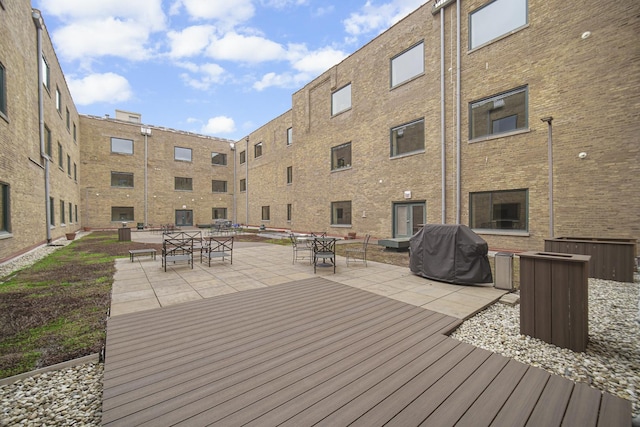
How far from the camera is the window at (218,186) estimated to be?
29862mm

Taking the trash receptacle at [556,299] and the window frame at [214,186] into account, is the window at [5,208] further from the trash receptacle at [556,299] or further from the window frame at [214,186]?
the window frame at [214,186]

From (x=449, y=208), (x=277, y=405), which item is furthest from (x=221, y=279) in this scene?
(x=449, y=208)

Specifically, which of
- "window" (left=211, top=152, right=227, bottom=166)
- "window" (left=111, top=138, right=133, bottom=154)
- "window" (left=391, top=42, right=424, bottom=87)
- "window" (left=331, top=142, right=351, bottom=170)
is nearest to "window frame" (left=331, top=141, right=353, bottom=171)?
"window" (left=331, top=142, right=351, bottom=170)

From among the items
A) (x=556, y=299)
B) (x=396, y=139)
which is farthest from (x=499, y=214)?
(x=556, y=299)

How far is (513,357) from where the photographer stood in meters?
2.89

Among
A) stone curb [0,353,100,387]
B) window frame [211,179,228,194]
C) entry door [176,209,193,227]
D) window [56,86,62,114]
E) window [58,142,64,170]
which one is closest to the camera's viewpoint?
stone curb [0,353,100,387]

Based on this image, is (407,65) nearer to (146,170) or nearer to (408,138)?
(408,138)

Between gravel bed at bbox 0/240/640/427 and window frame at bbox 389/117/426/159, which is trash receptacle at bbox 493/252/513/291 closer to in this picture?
gravel bed at bbox 0/240/640/427

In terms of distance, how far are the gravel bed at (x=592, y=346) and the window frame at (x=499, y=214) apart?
5507 mm

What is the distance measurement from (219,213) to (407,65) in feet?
79.9

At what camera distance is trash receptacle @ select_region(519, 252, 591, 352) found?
9.85 ft

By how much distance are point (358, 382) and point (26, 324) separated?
181 inches

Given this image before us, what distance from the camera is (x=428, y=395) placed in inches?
85.7

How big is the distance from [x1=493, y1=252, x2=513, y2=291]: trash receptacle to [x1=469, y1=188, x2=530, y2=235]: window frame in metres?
5.43
